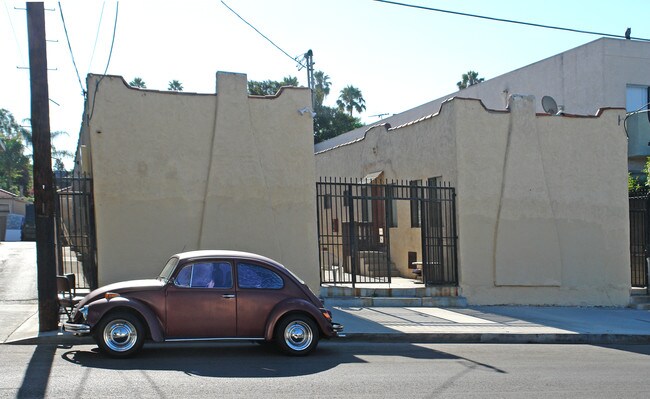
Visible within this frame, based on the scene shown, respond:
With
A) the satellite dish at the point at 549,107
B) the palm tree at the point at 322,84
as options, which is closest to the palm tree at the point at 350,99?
the palm tree at the point at 322,84

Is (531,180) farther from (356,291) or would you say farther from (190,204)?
(190,204)

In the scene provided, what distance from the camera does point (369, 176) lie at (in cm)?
2078

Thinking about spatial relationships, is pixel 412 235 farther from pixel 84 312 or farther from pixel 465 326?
pixel 84 312

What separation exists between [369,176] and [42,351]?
13.3 m

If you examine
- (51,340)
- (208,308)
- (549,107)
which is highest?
(549,107)

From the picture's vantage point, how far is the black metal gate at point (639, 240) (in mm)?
18047

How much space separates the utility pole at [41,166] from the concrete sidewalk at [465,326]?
2.26 feet

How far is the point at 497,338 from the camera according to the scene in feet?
39.1

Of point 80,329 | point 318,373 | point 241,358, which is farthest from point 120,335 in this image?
point 318,373

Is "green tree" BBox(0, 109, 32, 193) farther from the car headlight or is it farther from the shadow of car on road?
the car headlight

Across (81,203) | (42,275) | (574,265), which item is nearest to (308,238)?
(81,203)

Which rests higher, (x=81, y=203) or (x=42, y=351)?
(x=81, y=203)

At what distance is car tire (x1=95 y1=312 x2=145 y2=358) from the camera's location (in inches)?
330

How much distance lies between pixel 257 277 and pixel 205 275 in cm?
74
